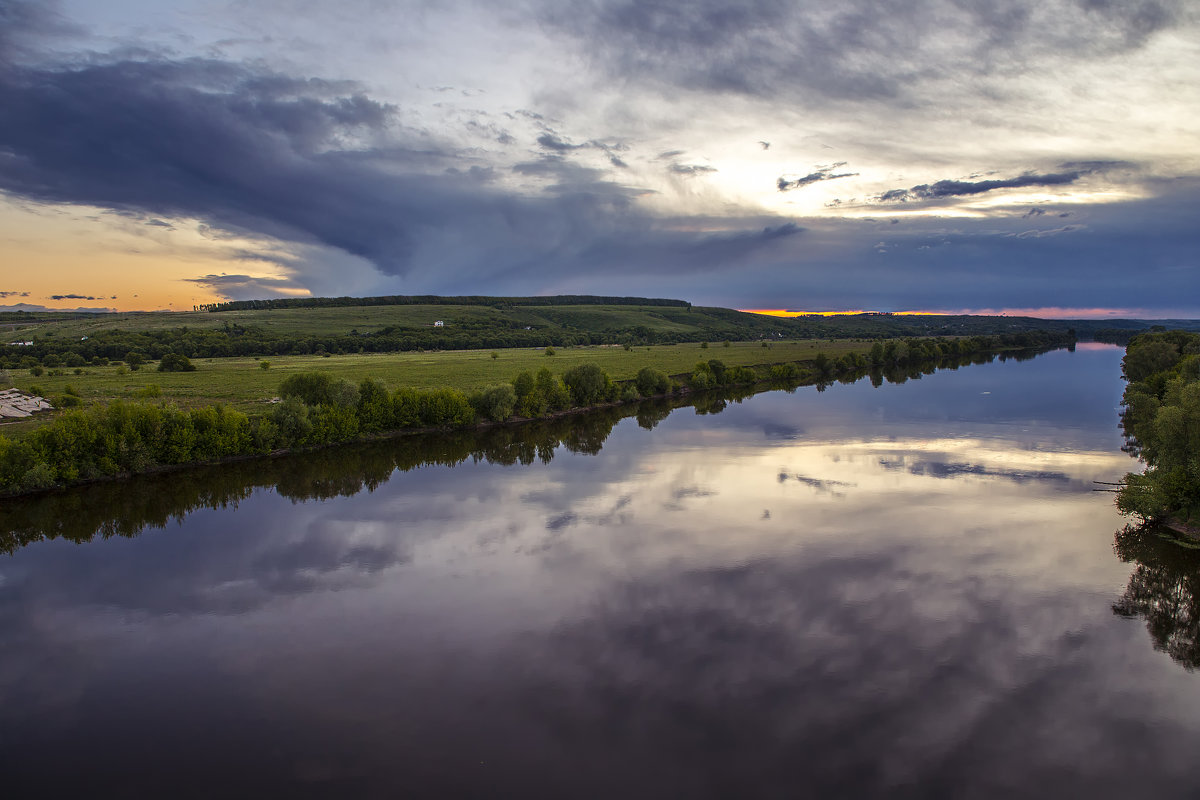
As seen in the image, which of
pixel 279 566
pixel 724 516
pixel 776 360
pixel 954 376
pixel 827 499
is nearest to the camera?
pixel 279 566

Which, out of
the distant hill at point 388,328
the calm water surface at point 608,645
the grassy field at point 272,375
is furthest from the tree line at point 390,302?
the calm water surface at point 608,645

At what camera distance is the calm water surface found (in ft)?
39.0

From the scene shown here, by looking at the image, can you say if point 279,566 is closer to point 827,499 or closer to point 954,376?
point 827,499

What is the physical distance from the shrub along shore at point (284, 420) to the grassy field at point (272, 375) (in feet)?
15.4

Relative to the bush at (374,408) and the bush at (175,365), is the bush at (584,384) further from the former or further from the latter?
the bush at (175,365)

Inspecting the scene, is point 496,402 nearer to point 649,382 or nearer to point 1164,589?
point 649,382

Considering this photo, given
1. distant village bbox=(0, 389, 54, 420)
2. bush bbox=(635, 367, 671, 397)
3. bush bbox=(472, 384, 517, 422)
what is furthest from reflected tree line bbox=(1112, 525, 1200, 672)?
distant village bbox=(0, 389, 54, 420)

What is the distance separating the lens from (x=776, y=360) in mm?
88125

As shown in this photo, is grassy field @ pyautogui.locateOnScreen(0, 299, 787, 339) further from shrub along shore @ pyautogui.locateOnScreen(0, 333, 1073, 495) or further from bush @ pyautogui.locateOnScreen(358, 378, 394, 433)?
bush @ pyautogui.locateOnScreen(358, 378, 394, 433)

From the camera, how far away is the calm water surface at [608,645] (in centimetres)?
1188

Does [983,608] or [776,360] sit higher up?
[776,360]

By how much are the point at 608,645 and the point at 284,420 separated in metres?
28.0

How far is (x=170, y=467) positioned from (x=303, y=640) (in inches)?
860

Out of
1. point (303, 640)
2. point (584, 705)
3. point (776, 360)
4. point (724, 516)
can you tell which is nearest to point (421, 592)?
point (303, 640)
